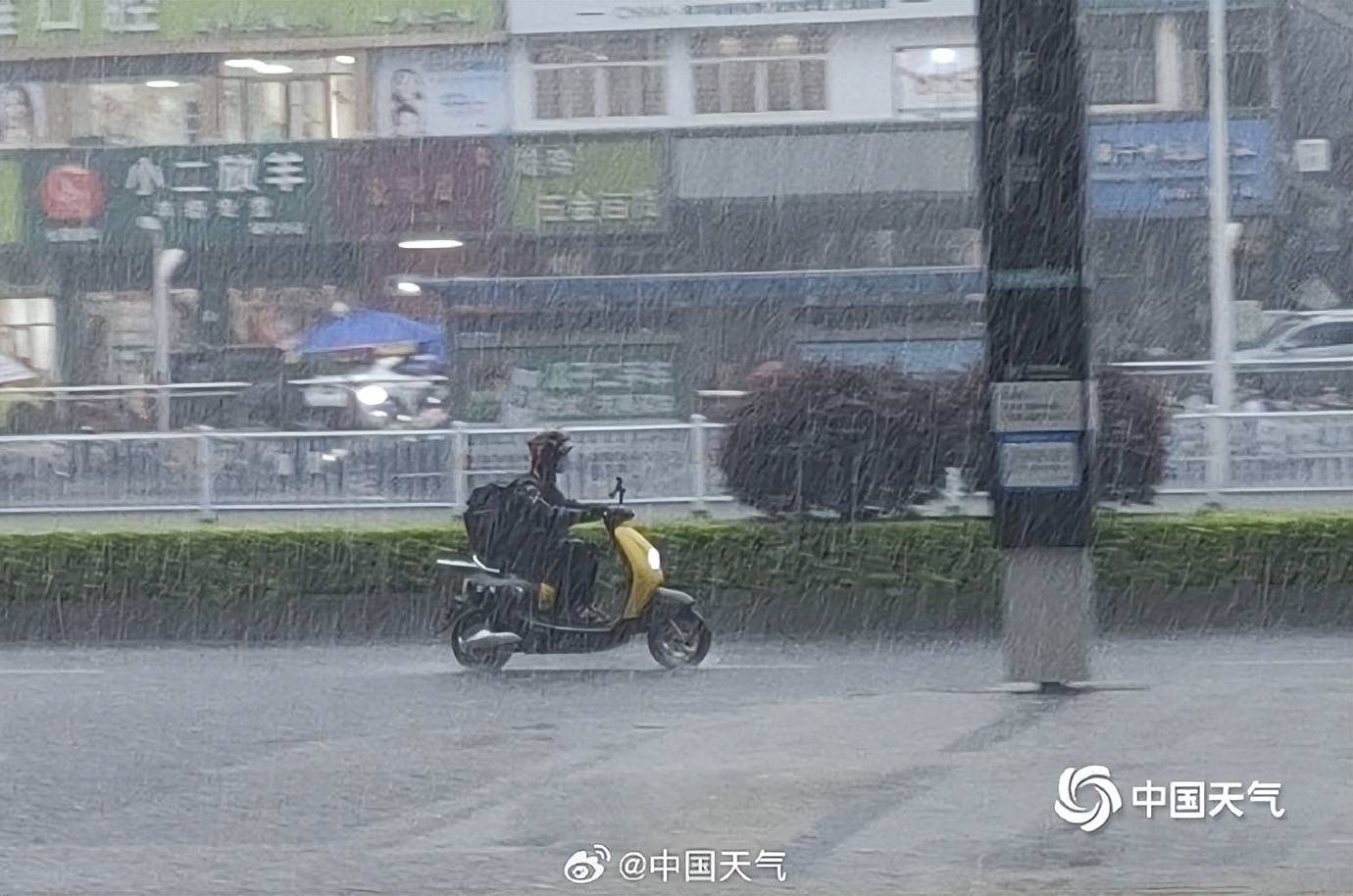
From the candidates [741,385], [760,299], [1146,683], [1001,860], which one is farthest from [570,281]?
[1001,860]

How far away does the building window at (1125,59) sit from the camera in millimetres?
7684

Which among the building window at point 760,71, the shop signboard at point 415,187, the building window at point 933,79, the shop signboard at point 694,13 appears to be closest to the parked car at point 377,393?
the shop signboard at point 415,187

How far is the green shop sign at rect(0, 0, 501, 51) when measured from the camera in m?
9.19

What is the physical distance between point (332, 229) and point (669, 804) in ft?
15.9

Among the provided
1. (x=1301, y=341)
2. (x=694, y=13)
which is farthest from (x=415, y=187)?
(x=1301, y=341)

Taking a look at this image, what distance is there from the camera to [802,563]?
658 centimetres

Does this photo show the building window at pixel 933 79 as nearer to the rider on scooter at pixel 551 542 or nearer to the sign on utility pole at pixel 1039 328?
the sign on utility pole at pixel 1039 328

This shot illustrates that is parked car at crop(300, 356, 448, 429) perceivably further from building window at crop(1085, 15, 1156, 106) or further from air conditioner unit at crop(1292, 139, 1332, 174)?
air conditioner unit at crop(1292, 139, 1332, 174)

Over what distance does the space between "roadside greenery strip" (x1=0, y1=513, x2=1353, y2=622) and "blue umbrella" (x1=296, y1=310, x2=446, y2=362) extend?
1.82 m

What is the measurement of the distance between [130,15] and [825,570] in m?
4.58

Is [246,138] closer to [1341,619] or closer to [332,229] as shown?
[332,229]

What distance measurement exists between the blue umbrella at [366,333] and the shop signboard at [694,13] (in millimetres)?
1434

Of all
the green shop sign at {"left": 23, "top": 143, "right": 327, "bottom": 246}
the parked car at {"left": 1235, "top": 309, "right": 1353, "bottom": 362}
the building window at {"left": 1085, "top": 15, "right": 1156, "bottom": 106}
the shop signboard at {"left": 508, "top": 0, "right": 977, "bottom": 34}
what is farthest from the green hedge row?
the green shop sign at {"left": 23, "top": 143, "right": 327, "bottom": 246}

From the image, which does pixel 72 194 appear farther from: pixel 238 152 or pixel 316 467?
pixel 316 467
